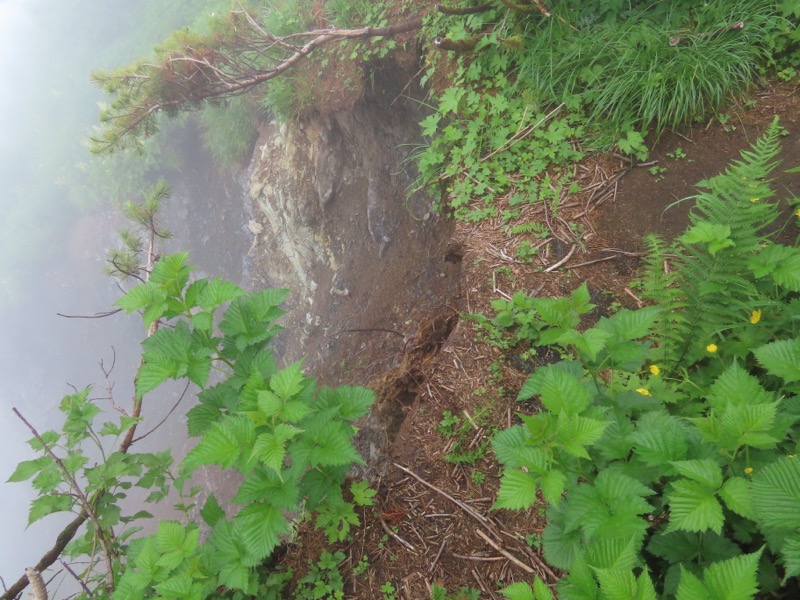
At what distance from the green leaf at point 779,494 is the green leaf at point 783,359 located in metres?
0.44

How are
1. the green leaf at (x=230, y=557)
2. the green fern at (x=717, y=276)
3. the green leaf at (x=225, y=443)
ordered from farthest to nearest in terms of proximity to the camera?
the green fern at (x=717, y=276), the green leaf at (x=230, y=557), the green leaf at (x=225, y=443)

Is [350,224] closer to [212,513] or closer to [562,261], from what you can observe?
[562,261]

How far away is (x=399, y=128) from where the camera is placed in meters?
5.52

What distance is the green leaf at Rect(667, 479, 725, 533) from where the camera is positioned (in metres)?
1.03

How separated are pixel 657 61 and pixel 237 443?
358 cm

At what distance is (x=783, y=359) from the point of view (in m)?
1.33

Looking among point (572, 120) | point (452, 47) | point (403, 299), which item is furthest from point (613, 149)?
point (403, 299)

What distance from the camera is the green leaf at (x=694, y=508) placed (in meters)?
1.03

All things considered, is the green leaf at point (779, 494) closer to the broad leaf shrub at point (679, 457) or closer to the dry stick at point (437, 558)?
the broad leaf shrub at point (679, 457)

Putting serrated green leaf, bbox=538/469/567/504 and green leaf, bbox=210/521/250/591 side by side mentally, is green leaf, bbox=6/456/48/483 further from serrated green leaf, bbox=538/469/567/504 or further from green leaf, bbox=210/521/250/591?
serrated green leaf, bbox=538/469/567/504

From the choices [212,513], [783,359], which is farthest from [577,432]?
[212,513]

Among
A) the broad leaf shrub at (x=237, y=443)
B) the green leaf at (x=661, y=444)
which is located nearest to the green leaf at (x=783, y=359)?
the green leaf at (x=661, y=444)

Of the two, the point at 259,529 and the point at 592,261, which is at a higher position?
the point at 259,529

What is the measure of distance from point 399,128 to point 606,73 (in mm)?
2862
